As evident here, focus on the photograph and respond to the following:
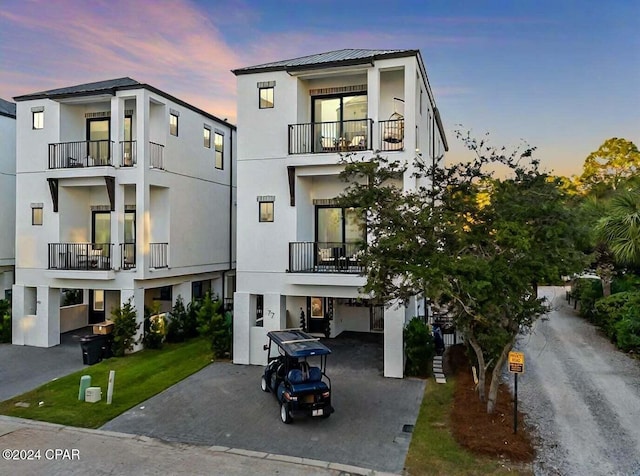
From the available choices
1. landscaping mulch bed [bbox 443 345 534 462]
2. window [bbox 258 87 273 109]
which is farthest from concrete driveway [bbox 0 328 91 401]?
landscaping mulch bed [bbox 443 345 534 462]

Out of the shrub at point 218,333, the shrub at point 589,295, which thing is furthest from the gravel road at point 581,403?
the shrub at point 218,333

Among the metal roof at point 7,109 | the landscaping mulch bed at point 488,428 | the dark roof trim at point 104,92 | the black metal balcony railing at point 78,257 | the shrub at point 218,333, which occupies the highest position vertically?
the metal roof at point 7,109

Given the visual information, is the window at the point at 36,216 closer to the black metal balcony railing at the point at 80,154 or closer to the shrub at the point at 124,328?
the black metal balcony railing at the point at 80,154

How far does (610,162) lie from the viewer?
3591cm

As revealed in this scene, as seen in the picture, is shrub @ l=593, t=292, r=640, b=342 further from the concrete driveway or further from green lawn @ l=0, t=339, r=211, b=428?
the concrete driveway

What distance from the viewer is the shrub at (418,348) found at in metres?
13.4

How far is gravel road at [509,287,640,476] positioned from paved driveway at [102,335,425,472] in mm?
2925

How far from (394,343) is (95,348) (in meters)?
10.6

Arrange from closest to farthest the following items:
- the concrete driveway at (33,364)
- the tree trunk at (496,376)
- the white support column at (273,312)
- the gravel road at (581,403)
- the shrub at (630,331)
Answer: the gravel road at (581,403) < the tree trunk at (496,376) < the concrete driveway at (33,364) < the white support column at (273,312) < the shrub at (630,331)

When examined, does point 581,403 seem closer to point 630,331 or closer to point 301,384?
point 630,331

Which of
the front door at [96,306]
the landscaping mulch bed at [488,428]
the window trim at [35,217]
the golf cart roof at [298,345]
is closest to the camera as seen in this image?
the landscaping mulch bed at [488,428]

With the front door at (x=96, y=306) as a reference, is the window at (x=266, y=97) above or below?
above

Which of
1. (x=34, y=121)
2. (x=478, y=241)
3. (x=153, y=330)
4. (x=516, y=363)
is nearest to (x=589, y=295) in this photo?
(x=516, y=363)

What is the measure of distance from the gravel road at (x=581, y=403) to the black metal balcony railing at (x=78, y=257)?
15894 mm
